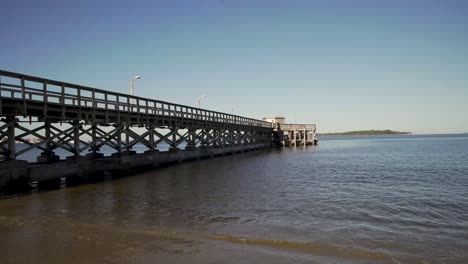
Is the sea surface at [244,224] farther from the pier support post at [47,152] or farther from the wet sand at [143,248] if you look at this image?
the pier support post at [47,152]

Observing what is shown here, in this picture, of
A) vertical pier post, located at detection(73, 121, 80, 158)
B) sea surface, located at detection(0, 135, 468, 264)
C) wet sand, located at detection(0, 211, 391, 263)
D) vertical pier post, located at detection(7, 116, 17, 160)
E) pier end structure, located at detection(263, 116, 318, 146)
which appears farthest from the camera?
pier end structure, located at detection(263, 116, 318, 146)

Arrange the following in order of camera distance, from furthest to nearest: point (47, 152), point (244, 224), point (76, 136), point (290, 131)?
point (290, 131) < point (76, 136) < point (47, 152) < point (244, 224)

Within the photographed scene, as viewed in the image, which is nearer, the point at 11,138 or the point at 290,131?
the point at 11,138

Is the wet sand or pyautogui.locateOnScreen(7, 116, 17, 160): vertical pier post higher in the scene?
pyautogui.locateOnScreen(7, 116, 17, 160): vertical pier post

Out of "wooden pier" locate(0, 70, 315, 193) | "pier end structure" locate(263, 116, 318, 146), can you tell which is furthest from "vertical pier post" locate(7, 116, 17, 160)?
"pier end structure" locate(263, 116, 318, 146)

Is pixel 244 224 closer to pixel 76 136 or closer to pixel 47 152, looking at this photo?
pixel 47 152

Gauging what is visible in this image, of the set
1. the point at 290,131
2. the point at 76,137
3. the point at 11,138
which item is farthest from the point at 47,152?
the point at 290,131

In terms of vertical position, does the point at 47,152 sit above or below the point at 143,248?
above

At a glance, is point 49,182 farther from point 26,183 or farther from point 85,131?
point 85,131

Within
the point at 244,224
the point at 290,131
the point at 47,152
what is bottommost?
the point at 244,224

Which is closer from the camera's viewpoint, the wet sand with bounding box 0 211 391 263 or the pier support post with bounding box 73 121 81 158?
the wet sand with bounding box 0 211 391 263

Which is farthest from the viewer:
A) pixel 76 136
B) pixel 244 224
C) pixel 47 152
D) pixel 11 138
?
pixel 76 136

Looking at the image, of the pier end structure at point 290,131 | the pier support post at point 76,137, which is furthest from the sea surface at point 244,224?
the pier end structure at point 290,131

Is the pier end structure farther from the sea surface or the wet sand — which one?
the wet sand
